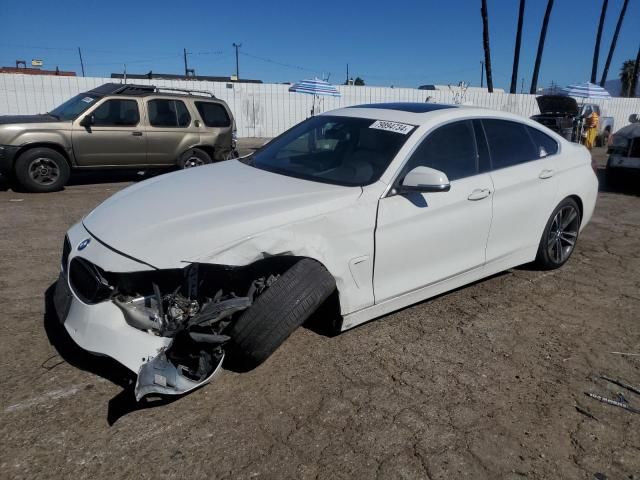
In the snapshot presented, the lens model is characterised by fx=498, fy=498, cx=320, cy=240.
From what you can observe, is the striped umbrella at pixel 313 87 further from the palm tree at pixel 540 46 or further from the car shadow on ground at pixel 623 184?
the palm tree at pixel 540 46

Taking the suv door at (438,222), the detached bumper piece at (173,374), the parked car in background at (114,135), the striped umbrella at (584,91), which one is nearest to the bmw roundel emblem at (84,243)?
the detached bumper piece at (173,374)

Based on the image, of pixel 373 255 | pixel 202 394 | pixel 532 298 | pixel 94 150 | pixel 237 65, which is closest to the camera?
pixel 202 394

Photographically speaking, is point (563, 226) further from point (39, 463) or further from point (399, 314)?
point (39, 463)

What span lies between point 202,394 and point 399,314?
1706mm

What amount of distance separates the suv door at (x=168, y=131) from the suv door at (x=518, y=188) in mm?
6997

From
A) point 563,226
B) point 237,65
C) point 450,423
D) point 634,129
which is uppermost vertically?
point 237,65

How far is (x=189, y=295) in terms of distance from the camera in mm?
2736

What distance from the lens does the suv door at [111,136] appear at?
8812 mm

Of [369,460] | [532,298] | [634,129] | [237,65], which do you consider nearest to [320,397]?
[369,460]

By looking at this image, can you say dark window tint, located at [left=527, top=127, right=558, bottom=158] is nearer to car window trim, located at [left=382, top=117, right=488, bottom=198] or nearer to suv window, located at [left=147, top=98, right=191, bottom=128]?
car window trim, located at [left=382, top=117, right=488, bottom=198]

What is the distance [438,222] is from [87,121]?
749 centimetres

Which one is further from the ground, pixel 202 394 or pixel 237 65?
pixel 237 65

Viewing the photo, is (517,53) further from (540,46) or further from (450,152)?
(450,152)

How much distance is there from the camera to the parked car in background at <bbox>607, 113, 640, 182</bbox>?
9422 millimetres
